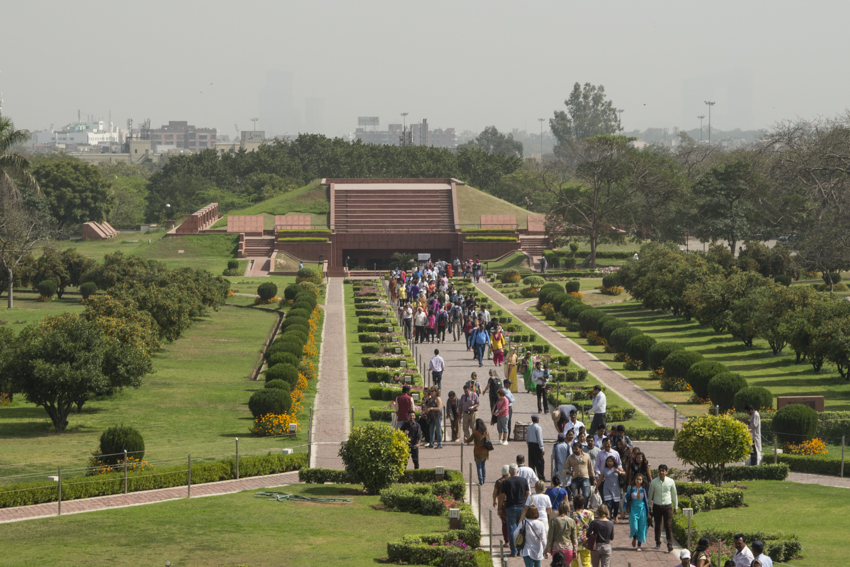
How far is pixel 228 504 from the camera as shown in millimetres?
17859

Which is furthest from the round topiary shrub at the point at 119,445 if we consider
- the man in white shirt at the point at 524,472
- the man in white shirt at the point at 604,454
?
the man in white shirt at the point at 604,454

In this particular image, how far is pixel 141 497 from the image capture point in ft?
61.2

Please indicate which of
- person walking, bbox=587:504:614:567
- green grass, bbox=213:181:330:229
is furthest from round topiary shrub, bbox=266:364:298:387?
green grass, bbox=213:181:330:229

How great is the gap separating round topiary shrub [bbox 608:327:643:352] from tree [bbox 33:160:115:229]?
59.8 meters

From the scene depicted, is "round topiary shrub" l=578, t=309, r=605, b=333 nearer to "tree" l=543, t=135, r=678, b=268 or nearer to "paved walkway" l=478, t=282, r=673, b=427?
"paved walkway" l=478, t=282, r=673, b=427

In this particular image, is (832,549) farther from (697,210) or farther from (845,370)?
(697,210)

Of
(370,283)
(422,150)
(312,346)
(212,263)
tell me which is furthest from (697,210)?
(422,150)

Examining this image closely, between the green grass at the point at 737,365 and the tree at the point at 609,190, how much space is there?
21325mm

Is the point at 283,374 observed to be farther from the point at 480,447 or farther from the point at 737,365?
the point at 737,365

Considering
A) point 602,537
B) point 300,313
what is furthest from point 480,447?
point 300,313

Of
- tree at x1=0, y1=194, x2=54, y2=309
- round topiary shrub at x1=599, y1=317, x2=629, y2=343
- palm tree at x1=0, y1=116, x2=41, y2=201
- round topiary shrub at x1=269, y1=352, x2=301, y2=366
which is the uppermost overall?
palm tree at x1=0, y1=116, x2=41, y2=201

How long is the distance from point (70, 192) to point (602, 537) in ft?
257

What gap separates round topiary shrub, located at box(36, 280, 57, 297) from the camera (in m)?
50.3

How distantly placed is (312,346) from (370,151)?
7483 centimetres
